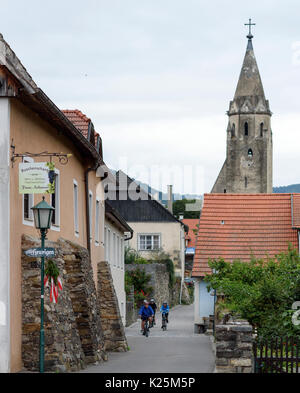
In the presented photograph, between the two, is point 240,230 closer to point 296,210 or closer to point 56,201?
point 296,210

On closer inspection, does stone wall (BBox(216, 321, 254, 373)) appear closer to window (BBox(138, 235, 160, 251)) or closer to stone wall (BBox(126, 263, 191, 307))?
stone wall (BBox(126, 263, 191, 307))

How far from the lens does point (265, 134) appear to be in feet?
385

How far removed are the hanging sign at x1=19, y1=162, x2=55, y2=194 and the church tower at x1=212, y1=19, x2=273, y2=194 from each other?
325 feet

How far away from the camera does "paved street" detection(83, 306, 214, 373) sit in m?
20.5

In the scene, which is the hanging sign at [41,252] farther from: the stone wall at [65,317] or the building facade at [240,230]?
the building facade at [240,230]

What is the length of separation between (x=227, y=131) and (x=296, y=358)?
103 metres

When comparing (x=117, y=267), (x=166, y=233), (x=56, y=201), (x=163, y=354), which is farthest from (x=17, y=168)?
(x=166, y=233)

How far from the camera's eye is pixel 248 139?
4621 inches

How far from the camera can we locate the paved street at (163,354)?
806 inches

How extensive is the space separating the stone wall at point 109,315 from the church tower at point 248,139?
8615 cm

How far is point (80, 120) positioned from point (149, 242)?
147 ft

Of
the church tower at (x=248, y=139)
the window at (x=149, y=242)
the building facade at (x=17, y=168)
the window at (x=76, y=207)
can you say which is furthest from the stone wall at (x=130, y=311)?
the church tower at (x=248, y=139)

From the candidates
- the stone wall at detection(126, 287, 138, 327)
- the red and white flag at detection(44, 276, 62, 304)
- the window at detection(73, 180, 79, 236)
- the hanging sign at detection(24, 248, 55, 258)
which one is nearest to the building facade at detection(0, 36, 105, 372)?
the red and white flag at detection(44, 276, 62, 304)

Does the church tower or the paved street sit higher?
the church tower
